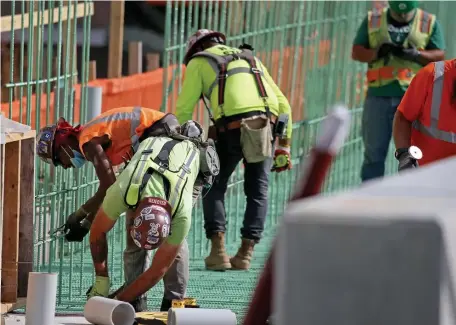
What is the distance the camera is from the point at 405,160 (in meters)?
7.21

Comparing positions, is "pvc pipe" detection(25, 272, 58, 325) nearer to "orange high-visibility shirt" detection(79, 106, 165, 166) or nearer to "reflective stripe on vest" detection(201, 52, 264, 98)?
"orange high-visibility shirt" detection(79, 106, 165, 166)

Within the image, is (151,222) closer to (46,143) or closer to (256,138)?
A: (46,143)

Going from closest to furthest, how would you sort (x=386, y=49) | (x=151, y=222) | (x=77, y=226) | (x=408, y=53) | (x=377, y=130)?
1. (x=151, y=222)
2. (x=77, y=226)
3. (x=408, y=53)
4. (x=386, y=49)
5. (x=377, y=130)

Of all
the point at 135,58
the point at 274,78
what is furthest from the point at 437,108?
the point at 135,58

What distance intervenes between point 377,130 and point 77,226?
3.69 m

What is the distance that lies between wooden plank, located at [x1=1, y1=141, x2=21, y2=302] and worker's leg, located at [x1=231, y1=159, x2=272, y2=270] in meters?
2.14

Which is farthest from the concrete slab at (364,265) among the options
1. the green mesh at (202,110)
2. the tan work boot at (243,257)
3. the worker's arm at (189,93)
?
the tan work boot at (243,257)

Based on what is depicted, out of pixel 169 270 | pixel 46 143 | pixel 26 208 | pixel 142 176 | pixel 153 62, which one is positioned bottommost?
pixel 169 270

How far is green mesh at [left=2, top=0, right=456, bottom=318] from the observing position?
7.93m

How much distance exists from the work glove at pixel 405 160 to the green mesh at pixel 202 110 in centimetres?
120

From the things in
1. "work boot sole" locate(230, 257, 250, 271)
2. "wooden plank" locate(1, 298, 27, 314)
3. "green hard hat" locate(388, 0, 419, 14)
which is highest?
"green hard hat" locate(388, 0, 419, 14)

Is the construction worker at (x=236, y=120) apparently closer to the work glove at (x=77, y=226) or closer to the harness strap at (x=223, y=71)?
the harness strap at (x=223, y=71)

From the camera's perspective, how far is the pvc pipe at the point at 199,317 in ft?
20.8

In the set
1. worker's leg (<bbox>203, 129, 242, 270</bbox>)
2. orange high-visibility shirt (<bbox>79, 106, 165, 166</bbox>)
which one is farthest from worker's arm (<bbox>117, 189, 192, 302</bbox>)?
worker's leg (<bbox>203, 129, 242, 270</bbox>)
